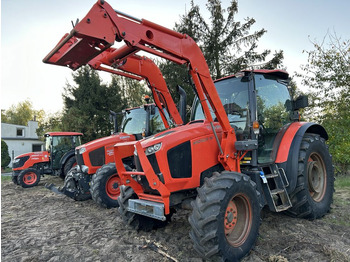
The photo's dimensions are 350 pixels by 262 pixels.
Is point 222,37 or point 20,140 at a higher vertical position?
point 222,37

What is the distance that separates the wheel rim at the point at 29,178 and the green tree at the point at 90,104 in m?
8.60

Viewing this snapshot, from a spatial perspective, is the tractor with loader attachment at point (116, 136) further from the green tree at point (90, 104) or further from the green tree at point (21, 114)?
the green tree at point (21, 114)

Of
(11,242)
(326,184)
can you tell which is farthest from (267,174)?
(11,242)

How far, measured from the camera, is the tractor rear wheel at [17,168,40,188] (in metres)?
10.0

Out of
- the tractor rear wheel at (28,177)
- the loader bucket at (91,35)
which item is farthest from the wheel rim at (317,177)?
the tractor rear wheel at (28,177)

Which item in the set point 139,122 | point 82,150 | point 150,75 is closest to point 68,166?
point 82,150

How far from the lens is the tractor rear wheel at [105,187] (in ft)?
18.8

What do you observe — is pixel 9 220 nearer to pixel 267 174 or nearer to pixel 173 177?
pixel 173 177

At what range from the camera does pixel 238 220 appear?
3.30 m

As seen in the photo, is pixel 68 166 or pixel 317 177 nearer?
pixel 317 177

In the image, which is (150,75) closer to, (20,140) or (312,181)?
(312,181)

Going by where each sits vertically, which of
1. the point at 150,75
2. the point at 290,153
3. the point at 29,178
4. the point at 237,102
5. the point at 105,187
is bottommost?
the point at 29,178

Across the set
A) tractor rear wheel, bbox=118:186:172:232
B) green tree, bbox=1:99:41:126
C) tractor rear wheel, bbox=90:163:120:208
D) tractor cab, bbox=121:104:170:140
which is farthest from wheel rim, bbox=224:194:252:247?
green tree, bbox=1:99:41:126

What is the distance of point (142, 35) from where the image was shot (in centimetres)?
304
